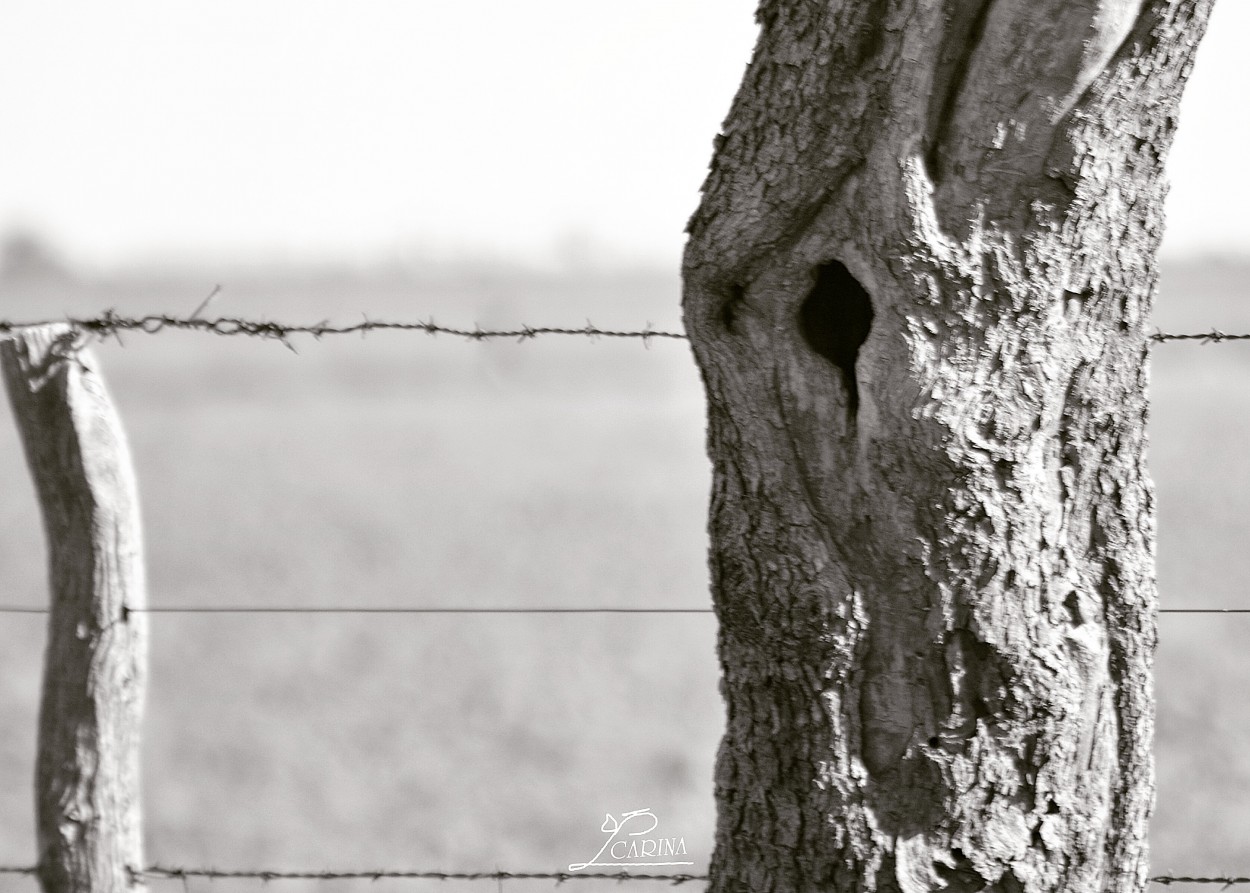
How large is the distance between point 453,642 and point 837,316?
6107mm

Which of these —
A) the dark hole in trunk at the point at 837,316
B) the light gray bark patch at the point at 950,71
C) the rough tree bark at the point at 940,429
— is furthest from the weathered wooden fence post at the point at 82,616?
the light gray bark patch at the point at 950,71

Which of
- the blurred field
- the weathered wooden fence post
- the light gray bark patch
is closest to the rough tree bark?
the light gray bark patch

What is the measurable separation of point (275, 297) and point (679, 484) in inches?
1458

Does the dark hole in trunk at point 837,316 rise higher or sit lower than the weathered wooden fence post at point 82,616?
higher

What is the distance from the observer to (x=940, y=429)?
6.70ft

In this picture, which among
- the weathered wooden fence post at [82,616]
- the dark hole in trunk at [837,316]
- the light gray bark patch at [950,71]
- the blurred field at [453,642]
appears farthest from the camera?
the blurred field at [453,642]

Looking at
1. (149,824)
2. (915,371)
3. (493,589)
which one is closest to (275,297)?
(493,589)

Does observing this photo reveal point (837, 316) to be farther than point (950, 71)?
Yes

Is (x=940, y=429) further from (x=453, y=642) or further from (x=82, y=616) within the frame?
(x=453, y=642)

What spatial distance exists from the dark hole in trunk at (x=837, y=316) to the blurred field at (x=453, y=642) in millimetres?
1058

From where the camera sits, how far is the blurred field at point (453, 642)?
5434mm

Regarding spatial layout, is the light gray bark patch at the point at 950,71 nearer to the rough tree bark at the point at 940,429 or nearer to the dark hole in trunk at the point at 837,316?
the rough tree bark at the point at 940,429

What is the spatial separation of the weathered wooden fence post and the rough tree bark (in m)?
1.47

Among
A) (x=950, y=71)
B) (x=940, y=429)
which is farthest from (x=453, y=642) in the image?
(x=950, y=71)
